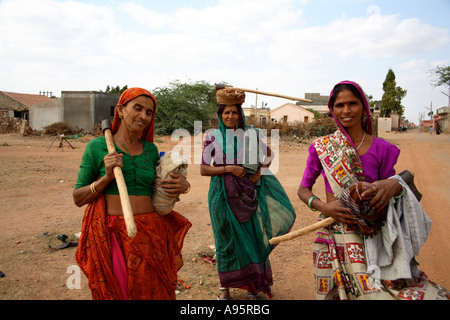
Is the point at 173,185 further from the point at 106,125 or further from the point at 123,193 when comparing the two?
the point at 106,125

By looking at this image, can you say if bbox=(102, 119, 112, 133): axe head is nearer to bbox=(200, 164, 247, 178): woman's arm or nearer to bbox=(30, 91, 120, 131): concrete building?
bbox=(200, 164, 247, 178): woman's arm

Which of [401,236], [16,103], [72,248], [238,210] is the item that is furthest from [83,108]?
[401,236]

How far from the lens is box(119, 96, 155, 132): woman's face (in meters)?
2.25

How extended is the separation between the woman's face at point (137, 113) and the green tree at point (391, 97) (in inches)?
1984

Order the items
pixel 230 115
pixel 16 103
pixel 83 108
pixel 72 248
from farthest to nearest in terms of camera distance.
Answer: pixel 16 103, pixel 83 108, pixel 72 248, pixel 230 115

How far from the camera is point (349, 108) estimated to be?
213 cm

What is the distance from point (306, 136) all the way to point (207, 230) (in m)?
17.6

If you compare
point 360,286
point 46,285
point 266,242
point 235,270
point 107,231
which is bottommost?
point 46,285

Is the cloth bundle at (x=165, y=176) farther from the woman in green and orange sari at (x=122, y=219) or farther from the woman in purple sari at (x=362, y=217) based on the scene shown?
the woman in purple sari at (x=362, y=217)

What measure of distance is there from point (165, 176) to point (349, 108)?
4.23ft

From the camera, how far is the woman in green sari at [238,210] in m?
3.24
